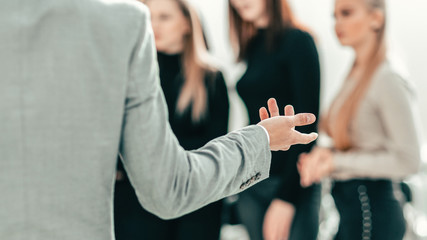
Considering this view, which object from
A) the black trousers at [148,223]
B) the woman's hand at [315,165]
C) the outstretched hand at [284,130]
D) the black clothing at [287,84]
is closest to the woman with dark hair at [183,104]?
the black trousers at [148,223]

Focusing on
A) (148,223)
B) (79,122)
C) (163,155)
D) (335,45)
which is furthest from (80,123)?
(335,45)

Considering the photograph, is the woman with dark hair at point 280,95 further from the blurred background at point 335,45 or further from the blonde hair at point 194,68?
the blurred background at point 335,45

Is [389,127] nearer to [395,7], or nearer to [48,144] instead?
[48,144]

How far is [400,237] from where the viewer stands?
1.62 m

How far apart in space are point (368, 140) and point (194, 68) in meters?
0.65

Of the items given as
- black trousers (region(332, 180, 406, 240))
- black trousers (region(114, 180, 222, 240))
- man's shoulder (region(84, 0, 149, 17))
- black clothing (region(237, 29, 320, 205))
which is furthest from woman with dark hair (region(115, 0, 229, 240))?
man's shoulder (region(84, 0, 149, 17))

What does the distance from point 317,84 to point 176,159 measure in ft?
3.34

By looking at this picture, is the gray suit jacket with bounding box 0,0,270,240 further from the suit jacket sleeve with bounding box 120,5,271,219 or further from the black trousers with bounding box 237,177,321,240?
the black trousers with bounding box 237,177,321,240

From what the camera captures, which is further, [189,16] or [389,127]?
[189,16]

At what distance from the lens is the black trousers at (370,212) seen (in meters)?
1.60

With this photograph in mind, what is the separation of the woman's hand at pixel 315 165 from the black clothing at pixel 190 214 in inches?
11.5

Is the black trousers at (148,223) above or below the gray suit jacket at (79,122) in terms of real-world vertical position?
below

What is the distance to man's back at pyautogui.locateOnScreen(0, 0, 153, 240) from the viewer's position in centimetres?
66

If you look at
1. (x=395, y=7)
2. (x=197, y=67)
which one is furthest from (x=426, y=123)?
(x=197, y=67)
